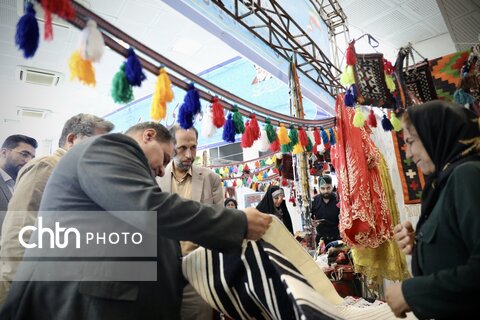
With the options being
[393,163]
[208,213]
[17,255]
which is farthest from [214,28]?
[393,163]

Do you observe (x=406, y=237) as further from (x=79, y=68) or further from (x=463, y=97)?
(x=463, y=97)

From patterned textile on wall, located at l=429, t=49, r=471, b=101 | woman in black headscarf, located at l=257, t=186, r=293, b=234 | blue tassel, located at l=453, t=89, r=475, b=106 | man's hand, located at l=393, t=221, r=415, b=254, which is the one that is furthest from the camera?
woman in black headscarf, located at l=257, t=186, r=293, b=234

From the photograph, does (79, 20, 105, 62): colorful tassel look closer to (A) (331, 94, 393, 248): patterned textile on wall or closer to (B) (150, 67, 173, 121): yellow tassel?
(B) (150, 67, 173, 121): yellow tassel

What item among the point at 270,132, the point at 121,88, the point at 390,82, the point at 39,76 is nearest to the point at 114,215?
the point at 121,88

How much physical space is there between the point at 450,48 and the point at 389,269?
521cm

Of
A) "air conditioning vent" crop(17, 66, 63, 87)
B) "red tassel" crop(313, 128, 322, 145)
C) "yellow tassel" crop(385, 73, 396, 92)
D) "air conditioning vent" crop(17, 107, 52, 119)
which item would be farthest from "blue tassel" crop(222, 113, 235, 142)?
"air conditioning vent" crop(17, 107, 52, 119)

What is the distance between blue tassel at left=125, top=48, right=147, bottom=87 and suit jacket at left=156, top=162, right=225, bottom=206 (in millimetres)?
1075

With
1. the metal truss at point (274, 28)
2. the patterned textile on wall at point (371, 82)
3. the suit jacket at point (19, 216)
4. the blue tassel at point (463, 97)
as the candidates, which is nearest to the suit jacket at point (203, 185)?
the suit jacket at point (19, 216)

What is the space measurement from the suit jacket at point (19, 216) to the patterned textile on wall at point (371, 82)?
8.26 ft

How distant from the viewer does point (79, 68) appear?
35.4 inches

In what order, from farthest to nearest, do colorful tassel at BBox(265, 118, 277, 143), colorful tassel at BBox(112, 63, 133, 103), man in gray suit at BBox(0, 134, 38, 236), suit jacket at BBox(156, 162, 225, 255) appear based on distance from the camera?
man in gray suit at BBox(0, 134, 38, 236) < colorful tassel at BBox(265, 118, 277, 143) < suit jacket at BBox(156, 162, 225, 255) < colorful tassel at BBox(112, 63, 133, 103)

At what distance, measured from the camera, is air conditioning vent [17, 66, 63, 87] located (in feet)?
15.6

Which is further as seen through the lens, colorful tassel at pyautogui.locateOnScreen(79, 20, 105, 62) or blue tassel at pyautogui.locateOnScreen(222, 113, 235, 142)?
blue tassel at pyautogui.locateOnScreen(222, 113, 235, 142)

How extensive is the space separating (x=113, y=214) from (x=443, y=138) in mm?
1223
